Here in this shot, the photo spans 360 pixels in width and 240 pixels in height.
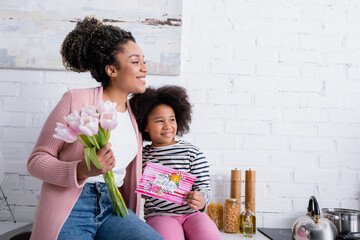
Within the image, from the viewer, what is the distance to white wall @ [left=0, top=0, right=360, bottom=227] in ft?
6.79

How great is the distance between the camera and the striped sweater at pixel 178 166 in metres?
1.60

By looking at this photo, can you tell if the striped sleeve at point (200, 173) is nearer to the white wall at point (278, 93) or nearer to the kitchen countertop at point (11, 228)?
the white wall at point (278, 93)

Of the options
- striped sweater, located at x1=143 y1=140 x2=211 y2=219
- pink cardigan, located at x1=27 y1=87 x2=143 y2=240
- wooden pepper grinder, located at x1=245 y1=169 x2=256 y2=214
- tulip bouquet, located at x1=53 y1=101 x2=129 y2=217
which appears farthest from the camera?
wooden pepper grinder, located at x1=245 y1=169 x2=256 y2=214

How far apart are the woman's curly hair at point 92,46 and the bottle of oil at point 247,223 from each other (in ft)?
3.48

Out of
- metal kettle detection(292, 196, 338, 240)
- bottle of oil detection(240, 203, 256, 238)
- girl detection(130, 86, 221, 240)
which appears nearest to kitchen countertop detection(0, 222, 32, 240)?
girl detection(130, 86, 221, 240)

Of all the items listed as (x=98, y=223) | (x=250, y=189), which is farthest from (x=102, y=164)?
(x=250, y=189)

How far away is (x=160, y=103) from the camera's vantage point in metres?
1.73

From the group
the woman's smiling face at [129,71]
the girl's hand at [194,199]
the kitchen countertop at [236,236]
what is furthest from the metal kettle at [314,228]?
the woman's smiling face at [129,71]

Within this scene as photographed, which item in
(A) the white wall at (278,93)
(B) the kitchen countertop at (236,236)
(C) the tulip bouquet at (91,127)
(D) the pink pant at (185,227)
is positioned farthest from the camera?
(A) the white wall at (278,93)

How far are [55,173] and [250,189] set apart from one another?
115 cm

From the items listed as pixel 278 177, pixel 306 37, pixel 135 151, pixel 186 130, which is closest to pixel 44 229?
pixel 135 151

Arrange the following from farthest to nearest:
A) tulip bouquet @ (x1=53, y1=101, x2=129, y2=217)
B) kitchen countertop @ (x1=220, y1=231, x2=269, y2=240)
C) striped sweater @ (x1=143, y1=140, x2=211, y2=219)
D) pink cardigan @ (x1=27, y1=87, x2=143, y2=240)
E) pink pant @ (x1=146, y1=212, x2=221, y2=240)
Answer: kitchen countertop @ (x1=220, y1=231, x2=269, y2=240), striped sweater @ (x1=143, y1=140, x2=211, y2=219), pink pant @ (x1=146, y1=212, x2=221, y2=240), pink cardigan @ (x1=27, y1=87, x2=143, y2=240), tulip bouquet @ (x1=53, y1=101, x2=129, y2=217)

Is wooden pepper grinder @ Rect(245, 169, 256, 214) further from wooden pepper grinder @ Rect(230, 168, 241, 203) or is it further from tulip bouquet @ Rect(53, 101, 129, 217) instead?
tulip bouquet @ Rect(53, 101, 129, 217)

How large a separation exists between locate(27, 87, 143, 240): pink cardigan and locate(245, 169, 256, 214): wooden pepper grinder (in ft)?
3.36
